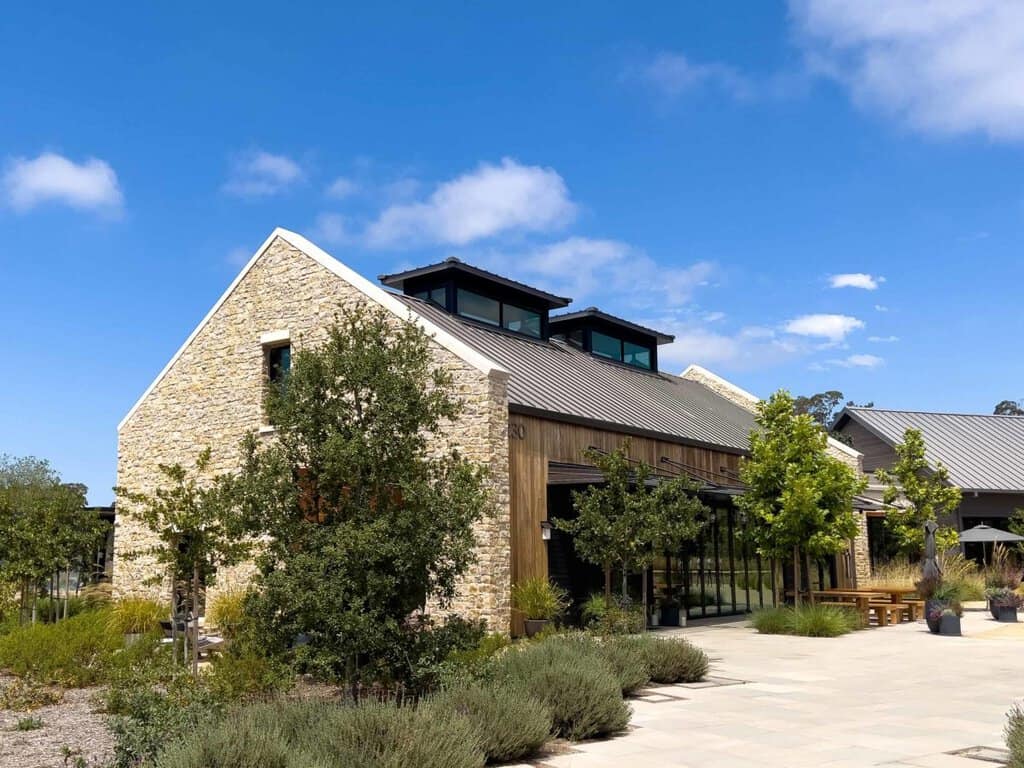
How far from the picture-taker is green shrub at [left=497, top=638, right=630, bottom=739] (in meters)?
8.85

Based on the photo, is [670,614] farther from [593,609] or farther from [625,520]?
[625,520]

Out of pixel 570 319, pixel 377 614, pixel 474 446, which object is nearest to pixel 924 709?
pixel 377 614

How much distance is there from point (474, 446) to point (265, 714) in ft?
30.3

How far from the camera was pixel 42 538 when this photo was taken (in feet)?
56.0

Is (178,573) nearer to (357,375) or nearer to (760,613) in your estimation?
(357,375)

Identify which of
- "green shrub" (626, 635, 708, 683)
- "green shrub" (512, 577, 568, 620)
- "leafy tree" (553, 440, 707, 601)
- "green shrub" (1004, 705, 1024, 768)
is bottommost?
"green shrub" (626, 635, 708, 683)

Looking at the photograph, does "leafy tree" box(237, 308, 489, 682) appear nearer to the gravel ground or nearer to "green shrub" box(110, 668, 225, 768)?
"green shrub" box(110, 668, 225, 768)

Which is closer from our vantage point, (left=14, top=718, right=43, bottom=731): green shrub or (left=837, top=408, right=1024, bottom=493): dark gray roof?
(left=14, top=718, right=43, bottom=731): green shrub

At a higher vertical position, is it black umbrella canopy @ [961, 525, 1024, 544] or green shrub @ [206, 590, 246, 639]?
black umbrella canopy @ [961, 525, 1024, 544]

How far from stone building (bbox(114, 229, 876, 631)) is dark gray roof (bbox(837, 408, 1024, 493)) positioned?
11159 millimetres

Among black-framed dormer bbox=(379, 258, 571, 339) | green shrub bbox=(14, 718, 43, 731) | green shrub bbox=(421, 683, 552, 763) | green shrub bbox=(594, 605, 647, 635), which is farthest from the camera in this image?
black-framed dormer bbox=(379, 258, 571, 339)

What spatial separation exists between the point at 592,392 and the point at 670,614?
5450 mm

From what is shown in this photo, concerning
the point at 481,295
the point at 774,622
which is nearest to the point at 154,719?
the point at 774,622

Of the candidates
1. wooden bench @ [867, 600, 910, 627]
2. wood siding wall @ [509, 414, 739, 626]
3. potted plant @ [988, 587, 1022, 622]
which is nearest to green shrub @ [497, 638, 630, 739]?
wood siding wall @ [509, 414, 739, 626]
